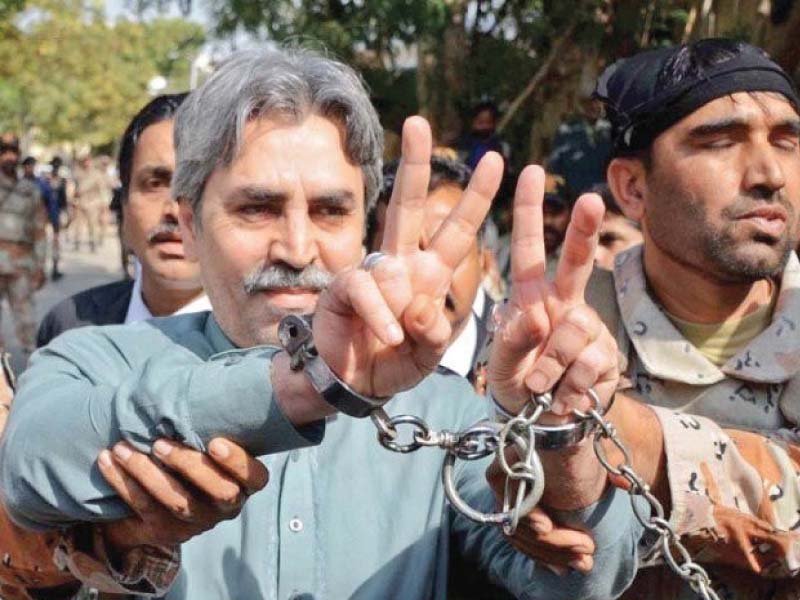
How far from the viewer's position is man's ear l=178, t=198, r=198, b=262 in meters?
2.26

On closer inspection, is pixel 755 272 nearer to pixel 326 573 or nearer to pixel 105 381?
pixel 326 573

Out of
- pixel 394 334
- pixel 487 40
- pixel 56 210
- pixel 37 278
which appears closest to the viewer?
pixel 394 334

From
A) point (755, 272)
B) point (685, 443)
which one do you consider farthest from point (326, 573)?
point (755, 272)

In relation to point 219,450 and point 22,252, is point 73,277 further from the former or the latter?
point 219,450

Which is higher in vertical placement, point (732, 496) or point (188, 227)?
point (188, 227)

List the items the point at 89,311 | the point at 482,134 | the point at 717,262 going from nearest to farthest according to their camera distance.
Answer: the point at 717,262 < the point at 89,311 < the point at 482,134

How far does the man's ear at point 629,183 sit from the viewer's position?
2502mm

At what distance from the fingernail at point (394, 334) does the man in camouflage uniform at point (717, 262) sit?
83cm

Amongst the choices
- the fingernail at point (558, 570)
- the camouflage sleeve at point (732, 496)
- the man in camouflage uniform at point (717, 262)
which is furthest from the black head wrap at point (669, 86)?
the fingernail at point (558, 570)

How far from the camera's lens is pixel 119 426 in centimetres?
161

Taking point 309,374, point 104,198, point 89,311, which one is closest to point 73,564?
point 309,374

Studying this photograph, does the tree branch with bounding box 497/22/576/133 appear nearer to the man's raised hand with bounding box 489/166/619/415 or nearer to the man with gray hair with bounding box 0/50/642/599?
the man with gray hair with bounding box 0/50/642/599

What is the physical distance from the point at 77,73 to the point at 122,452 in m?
40.5

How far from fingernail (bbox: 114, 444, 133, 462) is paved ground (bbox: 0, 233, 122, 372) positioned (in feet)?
32.2
